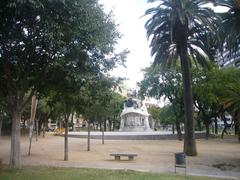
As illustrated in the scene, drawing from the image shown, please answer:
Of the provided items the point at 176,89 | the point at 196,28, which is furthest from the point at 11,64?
the point at 176,89

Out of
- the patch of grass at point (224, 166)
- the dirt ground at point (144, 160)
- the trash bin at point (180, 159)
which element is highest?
the trash bin at point (180, 159)

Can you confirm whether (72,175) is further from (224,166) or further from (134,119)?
(134,119)

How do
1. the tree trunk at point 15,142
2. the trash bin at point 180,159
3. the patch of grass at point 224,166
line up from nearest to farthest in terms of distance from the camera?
the trash bin at point 180,159 < the tree trunk at point 15,142 < the patch of grass at point 224,166

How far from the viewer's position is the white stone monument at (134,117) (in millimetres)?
77250

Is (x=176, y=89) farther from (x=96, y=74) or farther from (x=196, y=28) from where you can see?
(x=96, y=74)

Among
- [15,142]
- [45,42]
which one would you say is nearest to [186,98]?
[15,142]

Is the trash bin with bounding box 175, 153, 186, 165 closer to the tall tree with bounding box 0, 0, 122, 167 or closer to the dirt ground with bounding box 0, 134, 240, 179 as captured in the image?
the dirt ground with bounding box 0, 134, 240, 179

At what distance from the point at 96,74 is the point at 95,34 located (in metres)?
2.49

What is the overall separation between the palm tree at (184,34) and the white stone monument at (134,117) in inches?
1743

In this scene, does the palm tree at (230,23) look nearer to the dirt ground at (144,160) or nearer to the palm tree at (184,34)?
the palm tree at (184,34)

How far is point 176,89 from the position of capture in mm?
51250

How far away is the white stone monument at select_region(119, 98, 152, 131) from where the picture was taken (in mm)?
77250

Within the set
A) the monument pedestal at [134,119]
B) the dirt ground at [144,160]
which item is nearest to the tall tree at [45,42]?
the dirt ground at [144,160]

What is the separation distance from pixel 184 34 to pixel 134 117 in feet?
164
